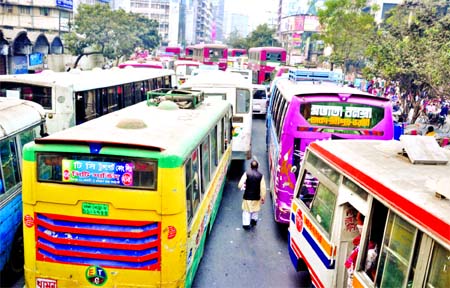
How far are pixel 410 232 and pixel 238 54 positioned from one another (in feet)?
200

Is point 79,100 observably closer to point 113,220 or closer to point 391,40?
point 113,220

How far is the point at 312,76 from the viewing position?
46.4ft

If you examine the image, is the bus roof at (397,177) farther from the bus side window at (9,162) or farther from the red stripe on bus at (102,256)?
the bus side window at (9,162)

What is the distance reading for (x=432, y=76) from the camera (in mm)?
14977

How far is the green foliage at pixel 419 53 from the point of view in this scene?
1485 cm

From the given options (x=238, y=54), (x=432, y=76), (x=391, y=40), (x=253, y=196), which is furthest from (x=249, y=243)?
(x=238, y=54)

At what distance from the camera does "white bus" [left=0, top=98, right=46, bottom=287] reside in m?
6.09

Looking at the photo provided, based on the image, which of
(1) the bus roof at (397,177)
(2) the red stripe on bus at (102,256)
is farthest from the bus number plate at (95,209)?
(1) the bus roof at (397,177)

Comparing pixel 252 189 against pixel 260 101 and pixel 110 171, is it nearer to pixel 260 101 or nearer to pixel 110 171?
pixel 110 171

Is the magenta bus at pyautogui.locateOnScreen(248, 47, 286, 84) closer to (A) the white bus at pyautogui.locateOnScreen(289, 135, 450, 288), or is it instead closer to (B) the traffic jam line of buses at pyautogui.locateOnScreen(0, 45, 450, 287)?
(B) the traffic jam line of buses at pyautogui.locateOnScreen(0, 45, 450, 287)

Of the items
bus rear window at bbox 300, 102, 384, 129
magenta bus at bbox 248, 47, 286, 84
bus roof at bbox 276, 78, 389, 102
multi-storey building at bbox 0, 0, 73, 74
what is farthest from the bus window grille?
magenta bus at bbox 248, 47, 286, 84

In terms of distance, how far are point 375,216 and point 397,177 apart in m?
0.45

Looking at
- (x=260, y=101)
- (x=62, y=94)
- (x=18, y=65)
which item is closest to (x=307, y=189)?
(x=62, y=94)

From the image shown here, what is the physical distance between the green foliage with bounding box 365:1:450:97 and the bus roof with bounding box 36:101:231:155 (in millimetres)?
9519
